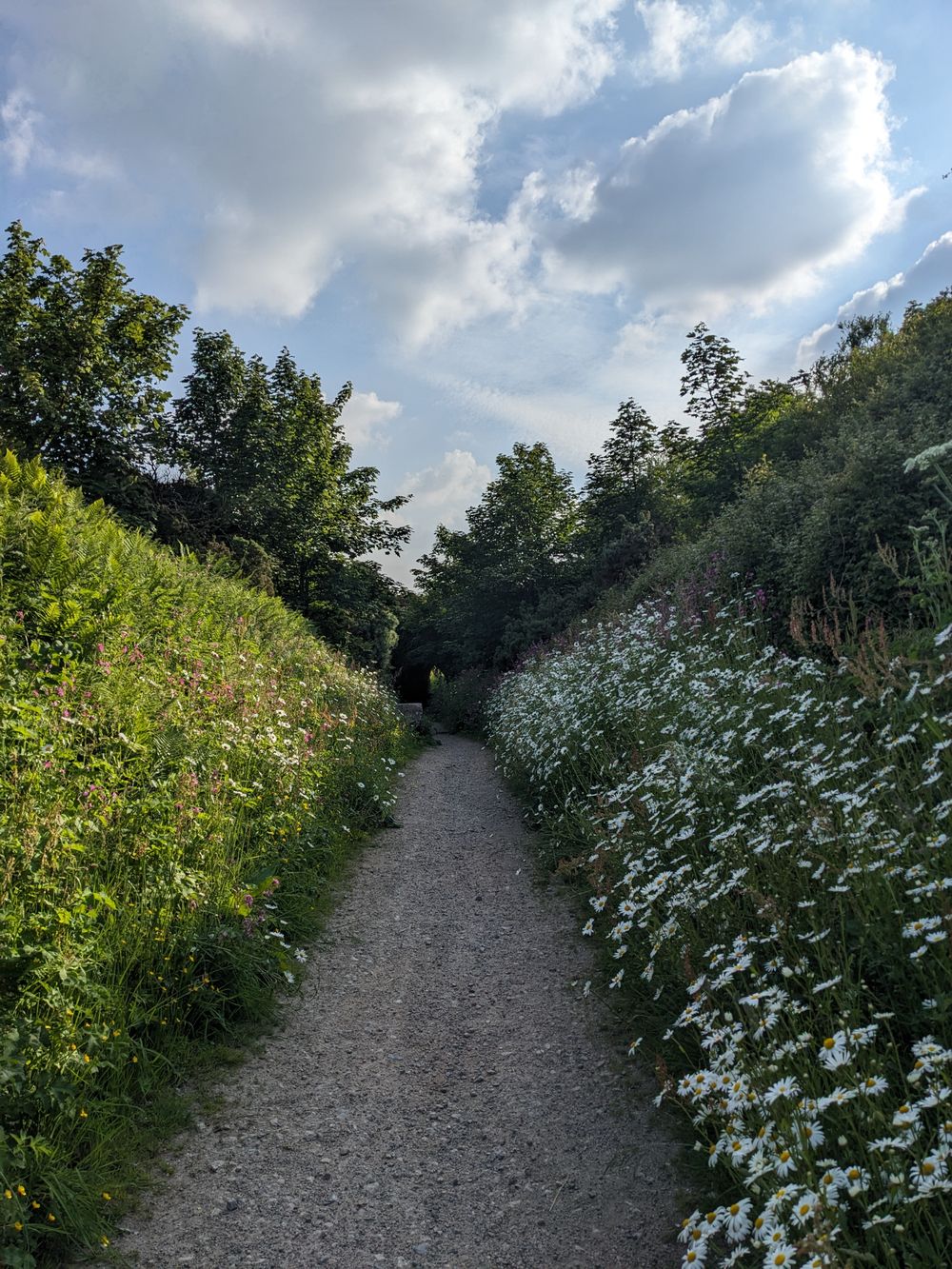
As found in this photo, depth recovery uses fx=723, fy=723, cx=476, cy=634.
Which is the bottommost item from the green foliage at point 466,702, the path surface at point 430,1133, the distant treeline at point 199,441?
the path surface at point 430,1133

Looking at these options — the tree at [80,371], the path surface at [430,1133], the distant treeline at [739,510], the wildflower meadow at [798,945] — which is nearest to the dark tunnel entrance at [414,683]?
the distant treeline at [739,510]

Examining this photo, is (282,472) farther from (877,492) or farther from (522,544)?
(877,492)

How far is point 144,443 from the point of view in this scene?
21.0 metres

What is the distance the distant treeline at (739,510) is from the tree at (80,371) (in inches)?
468

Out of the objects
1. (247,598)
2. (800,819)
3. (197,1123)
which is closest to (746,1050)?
(800,819)

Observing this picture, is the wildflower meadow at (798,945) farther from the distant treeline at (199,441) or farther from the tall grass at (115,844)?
the distant treeline at (199,441)

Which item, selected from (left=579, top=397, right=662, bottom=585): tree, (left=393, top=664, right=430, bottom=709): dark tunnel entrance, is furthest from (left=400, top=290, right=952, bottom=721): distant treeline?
(left=393, top=664, right=430, bottom=709): dark tunnel entrance

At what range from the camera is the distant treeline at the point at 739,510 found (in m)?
7.06

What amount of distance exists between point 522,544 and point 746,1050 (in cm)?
2342

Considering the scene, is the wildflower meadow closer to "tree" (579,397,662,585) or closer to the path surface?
the path surface

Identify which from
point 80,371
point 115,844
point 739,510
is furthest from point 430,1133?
point 80,371

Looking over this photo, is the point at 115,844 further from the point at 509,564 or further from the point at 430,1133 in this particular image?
the point at 509,564

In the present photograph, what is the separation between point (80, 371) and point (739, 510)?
1710cm

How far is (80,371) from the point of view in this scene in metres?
18.8
